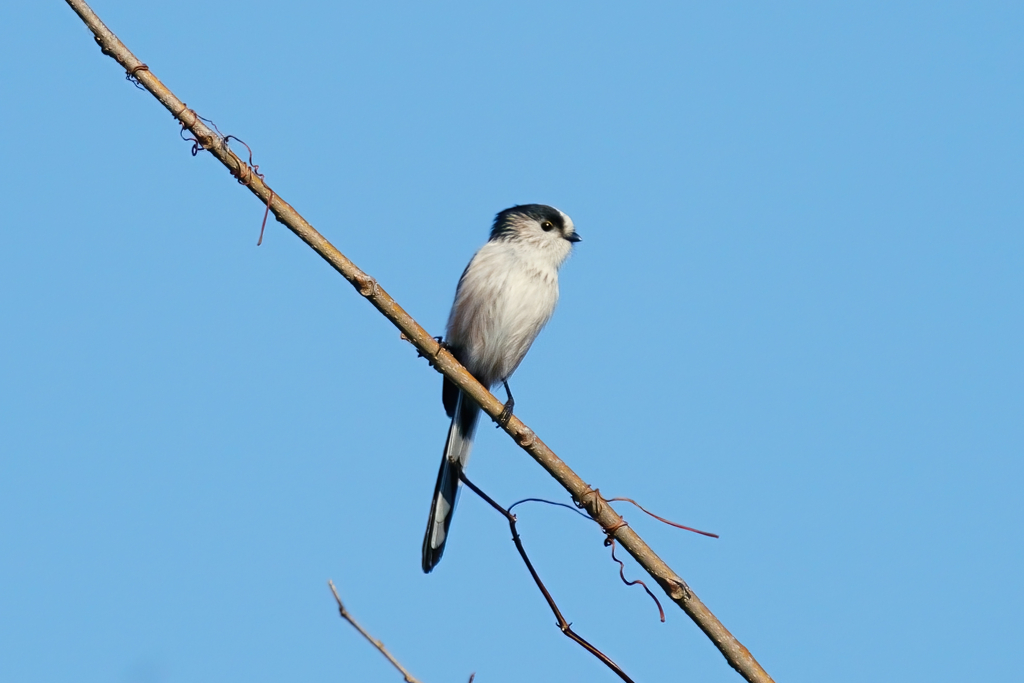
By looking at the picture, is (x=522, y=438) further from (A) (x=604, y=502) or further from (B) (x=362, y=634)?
(B) (x=362, y=634)

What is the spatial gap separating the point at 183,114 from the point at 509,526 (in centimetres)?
132

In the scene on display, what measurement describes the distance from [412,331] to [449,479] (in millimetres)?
1687

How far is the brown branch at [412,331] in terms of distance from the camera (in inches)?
83.3

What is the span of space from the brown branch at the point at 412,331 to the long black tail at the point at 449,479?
743 millimetres

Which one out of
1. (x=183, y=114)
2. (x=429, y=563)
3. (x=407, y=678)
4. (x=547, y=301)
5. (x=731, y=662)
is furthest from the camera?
(x=547, y=301)

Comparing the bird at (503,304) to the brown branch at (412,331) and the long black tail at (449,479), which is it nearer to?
the long black tail at (449,479)

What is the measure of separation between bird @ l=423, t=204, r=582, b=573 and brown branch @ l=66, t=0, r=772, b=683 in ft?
6.41

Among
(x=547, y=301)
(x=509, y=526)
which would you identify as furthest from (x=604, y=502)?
(x=547, y=301)

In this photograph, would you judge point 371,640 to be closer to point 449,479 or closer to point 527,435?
point 527,435

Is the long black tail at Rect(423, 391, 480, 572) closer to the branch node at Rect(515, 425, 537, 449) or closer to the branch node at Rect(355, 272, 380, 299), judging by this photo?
the branch node at Rect(515, 425, 537, 449)

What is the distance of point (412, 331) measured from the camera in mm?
2637

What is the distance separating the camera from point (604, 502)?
242cm

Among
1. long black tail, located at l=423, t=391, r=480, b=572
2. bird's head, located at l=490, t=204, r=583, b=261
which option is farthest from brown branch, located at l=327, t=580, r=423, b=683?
bird's head, located at l=490, t=204, r=583, b=261

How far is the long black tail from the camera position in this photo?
3.86 meters
